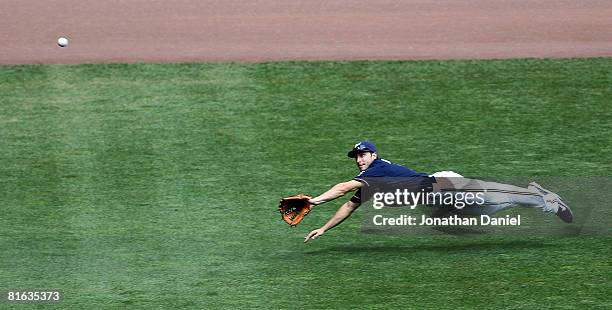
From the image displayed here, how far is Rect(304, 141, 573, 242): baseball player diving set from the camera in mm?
11453

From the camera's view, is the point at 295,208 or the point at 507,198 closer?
the point at 295,208

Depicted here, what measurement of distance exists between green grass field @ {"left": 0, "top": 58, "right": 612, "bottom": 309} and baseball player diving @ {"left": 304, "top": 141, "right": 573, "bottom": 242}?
351mm

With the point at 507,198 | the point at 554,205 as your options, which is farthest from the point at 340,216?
the point at 554,205

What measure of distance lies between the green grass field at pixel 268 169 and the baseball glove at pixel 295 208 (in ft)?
1.32

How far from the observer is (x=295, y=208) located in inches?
450

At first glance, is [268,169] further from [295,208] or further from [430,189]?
[430,189]

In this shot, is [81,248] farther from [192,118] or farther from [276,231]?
[192,118]

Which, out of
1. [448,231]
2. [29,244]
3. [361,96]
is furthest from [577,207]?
[29,244]

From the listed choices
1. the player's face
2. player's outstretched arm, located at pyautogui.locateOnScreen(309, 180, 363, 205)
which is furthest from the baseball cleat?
player's outstretched arm, located at pyautogui.locateOnScreen(309, 180, 363, 205)

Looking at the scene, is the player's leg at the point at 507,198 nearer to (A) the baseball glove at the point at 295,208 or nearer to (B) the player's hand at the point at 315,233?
(B) the player's hand at the point at 315,233

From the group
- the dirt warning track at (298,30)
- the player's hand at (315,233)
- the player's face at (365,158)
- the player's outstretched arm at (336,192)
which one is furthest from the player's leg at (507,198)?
the dirt warning track at (298,30)

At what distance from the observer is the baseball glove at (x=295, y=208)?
11344 mm

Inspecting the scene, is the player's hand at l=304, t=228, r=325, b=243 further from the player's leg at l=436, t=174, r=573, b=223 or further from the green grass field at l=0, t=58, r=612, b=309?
the player's leg at l=436, t=174, r=573, b=223

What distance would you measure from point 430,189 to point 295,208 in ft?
4.25
